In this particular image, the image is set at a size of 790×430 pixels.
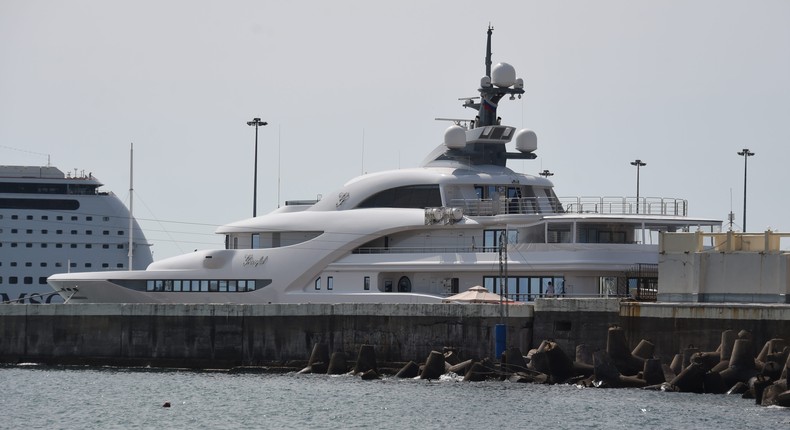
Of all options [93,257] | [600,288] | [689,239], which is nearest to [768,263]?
[689,239]

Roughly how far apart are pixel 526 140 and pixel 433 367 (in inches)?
635

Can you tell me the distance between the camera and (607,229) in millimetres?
53281

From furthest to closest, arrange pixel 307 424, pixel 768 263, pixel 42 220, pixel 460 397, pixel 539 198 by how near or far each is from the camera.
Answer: pixel 42 220 < pixel 539 198 < pixel 768 263 < pixel 460 397 < pixel 307 424

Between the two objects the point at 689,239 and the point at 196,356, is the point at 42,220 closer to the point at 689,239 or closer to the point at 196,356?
the point at 196,356

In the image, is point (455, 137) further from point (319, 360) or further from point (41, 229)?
point (41, 229)

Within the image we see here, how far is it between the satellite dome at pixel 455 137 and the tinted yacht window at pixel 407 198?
317cm

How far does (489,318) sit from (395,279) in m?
7.75

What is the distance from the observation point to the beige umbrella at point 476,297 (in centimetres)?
4912

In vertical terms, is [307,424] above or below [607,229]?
below

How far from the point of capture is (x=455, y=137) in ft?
193

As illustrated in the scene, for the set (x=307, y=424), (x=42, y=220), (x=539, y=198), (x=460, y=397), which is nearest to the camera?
(x=307, y=424)

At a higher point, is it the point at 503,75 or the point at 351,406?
the point at 503,75

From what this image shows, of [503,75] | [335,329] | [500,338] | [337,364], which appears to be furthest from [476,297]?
[503,75]

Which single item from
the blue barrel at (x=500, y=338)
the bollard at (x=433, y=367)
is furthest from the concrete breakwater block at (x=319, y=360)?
the blue barrel at (x=500, y=338)
